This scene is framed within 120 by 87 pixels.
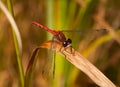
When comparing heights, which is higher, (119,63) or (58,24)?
(58,24)

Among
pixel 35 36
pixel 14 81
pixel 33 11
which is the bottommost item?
pixel 14 81

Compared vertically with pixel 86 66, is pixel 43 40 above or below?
below

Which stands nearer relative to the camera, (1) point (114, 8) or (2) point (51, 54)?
(2) point (51, 54)

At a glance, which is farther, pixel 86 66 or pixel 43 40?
pixel 43 40

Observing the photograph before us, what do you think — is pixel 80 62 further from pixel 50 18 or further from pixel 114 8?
pixel 114 8

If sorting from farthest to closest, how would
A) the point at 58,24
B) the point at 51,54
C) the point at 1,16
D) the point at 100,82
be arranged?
the point at 1,16 < the point at 58,24 < the point at 51,54 < the point at 100,82

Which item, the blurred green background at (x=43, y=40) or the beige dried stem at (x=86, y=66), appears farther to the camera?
the blurred green background at (x=43, y=40)

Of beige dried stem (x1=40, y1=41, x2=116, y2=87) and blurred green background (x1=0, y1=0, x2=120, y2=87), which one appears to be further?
blurred green background (x1=0, y1=0, x2=120, y2=87)

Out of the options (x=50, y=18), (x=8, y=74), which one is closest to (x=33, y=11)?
(x=8, y=74)
